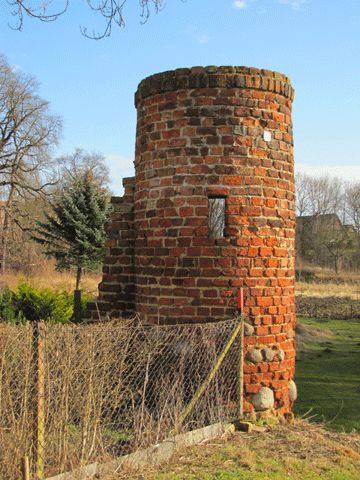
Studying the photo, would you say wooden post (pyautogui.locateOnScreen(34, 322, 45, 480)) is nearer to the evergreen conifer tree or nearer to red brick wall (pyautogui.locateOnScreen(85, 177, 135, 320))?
red brick wall (pyautogui.locateOnScreen(85, 177, 135, 320))

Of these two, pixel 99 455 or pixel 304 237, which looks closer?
pixel 99 455

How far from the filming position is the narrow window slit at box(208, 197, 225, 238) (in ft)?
20.4

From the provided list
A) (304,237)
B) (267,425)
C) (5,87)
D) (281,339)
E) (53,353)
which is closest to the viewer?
(53,353)

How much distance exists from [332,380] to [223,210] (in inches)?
288

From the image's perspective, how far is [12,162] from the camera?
3328 centimetres

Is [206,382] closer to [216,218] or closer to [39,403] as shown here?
[216,218]

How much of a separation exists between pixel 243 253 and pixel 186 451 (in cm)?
223

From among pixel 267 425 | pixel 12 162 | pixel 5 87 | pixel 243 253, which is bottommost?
pixel 267 425

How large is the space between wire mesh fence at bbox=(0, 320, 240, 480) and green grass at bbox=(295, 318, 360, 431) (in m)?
1.91

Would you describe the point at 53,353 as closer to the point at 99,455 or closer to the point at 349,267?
the point at 99,455

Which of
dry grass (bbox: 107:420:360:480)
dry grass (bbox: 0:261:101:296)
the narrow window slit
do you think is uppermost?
the narrow window slit

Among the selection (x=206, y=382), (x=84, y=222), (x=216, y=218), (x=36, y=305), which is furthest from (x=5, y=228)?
(x=206, y=382)

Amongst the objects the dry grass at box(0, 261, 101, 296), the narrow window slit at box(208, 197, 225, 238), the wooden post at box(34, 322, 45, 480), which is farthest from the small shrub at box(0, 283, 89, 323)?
the wooden post at box(34, 322, 45, 480)

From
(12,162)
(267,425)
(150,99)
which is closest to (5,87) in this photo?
(12,162)
